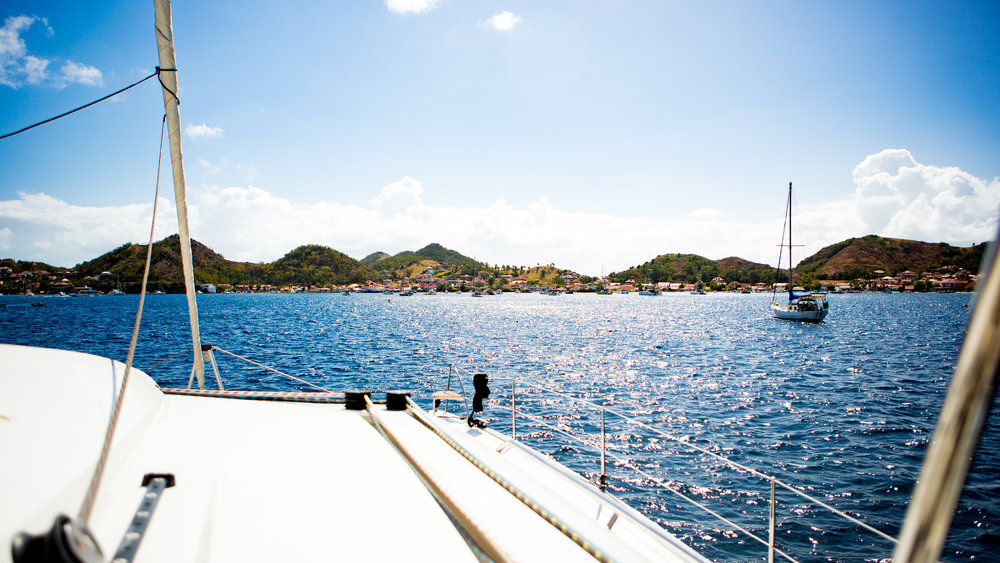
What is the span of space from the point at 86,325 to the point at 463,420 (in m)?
63.3

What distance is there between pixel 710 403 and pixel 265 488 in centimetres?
1799

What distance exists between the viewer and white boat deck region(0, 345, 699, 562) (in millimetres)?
2791

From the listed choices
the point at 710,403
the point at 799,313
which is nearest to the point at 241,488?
the point at 710,403

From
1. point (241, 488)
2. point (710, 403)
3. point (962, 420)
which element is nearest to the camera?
point (962, 420)

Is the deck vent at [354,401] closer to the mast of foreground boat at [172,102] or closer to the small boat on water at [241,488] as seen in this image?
the small boat on water at [241,488]

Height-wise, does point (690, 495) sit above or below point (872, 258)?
below

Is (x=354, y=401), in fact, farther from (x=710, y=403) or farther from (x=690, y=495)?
(x=710, y=403)

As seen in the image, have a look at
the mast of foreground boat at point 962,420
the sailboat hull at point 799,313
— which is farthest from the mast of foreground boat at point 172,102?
the sailboat hull at point 799,313

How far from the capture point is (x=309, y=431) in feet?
17.2

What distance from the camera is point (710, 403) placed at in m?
18.2

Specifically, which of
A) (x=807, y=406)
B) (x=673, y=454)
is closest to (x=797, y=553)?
(x=673, y=454)

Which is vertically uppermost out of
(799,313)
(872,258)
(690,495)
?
(872,258)

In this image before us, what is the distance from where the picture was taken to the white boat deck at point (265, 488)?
2.79 metres

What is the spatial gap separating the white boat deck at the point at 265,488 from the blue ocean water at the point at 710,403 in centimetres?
128
